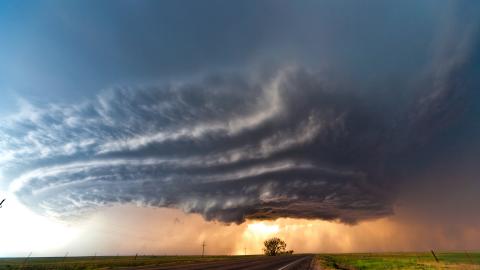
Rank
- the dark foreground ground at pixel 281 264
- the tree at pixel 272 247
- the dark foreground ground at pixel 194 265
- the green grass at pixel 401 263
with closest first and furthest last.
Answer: the dark foreground ground at pixel 194 265 → the dark foreground ground at pixel 281 264 → the green grass at pixel 401 263 → the tree at pixel 272 247

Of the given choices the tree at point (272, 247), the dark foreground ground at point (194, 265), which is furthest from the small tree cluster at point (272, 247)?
the dark foreground ground at point (194, 265)

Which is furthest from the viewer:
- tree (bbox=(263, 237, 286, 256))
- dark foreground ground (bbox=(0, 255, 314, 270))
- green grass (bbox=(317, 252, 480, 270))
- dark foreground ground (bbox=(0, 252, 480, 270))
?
tree (bbox=(263, 237, 286, 256))

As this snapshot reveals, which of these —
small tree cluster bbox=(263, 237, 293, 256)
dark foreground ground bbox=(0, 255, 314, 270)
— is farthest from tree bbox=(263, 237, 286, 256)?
dark foreground ground bbox=(0, 255, 314, 270)

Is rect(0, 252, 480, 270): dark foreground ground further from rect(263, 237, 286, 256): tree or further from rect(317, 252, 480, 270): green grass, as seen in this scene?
rect(263, 237, 286, 256): tree

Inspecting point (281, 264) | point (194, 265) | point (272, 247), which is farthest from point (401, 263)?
point (272, 247)

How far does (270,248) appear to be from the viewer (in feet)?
640

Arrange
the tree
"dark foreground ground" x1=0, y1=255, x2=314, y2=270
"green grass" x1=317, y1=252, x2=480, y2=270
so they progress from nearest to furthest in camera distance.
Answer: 1. "dark foreground ground" x1=0, y1=255, x2=314, y2=270
2. "green grass" x1=317, y1=252, x2=480, y2=270
3. the tree

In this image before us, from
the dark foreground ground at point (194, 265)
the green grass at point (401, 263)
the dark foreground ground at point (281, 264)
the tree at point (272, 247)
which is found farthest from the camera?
the tree at point (272, 247)

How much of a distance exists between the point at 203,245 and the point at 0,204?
163 m

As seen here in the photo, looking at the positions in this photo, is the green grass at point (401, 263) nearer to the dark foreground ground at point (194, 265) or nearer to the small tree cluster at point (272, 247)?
the dark foreground ground at point (194, 265)

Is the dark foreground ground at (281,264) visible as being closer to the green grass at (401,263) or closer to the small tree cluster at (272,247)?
the green grass at (401,263)

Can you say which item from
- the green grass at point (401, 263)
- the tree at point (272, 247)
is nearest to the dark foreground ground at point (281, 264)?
the green grass at point (401, 263)

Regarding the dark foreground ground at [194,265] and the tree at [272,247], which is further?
the tree at [272,247]

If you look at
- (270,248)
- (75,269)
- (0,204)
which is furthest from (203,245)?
(0,204)
